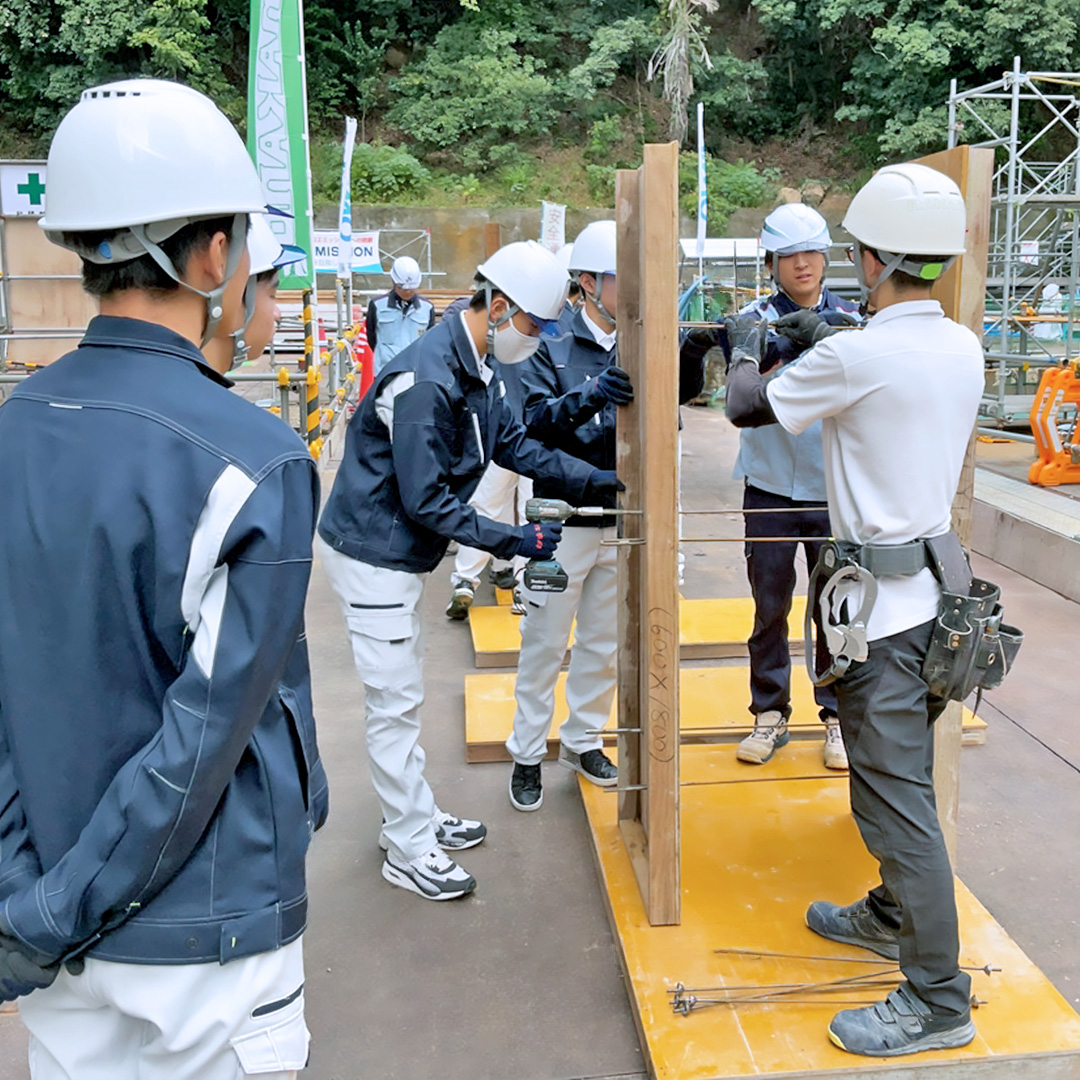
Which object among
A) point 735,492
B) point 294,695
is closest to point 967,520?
point 294,695

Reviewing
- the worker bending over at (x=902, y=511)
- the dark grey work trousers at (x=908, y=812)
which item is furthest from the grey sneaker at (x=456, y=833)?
the dark grey work trousers at (x=908, y=812)

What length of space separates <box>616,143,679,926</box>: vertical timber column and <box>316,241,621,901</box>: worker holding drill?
0.28 m

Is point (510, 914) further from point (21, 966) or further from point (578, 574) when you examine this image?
point (21, 966)

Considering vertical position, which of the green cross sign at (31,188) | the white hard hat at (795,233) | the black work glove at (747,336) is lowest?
the black work glove at (747,336)

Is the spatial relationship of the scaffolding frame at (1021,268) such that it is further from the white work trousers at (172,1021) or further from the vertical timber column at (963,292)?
the white work trousers at (172,1021)

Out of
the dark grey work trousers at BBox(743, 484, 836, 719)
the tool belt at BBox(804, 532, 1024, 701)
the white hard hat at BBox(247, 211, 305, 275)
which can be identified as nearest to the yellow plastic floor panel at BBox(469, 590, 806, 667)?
the dark grey work trousers at BBox(743, 484, 836, 719)

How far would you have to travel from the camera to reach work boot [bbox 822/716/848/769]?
379 centimetres

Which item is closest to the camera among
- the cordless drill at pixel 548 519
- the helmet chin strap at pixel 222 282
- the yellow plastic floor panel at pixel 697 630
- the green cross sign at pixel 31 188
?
the helmet chin strap at pixel 222 282

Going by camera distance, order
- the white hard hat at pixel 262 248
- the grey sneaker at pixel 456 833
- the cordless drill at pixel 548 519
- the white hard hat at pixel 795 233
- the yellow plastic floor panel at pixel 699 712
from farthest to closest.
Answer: the yellow plastic floor panel at pixel 699 712
the white hard hat at pixel 795 233
the grey sneaker at pixel 456 833
the cordless drill at pixel 548 519
the white hard hat at pixel 262 248

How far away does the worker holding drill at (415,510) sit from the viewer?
2.94m

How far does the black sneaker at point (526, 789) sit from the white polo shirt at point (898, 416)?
1728 millimetres

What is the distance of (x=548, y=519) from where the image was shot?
291 cm

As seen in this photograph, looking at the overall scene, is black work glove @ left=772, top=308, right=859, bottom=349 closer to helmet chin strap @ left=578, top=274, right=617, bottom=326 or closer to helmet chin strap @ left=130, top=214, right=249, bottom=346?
helmet chin strap @ left=578, top=274, right=617, bottom=326

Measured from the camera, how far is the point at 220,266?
1.39 m
